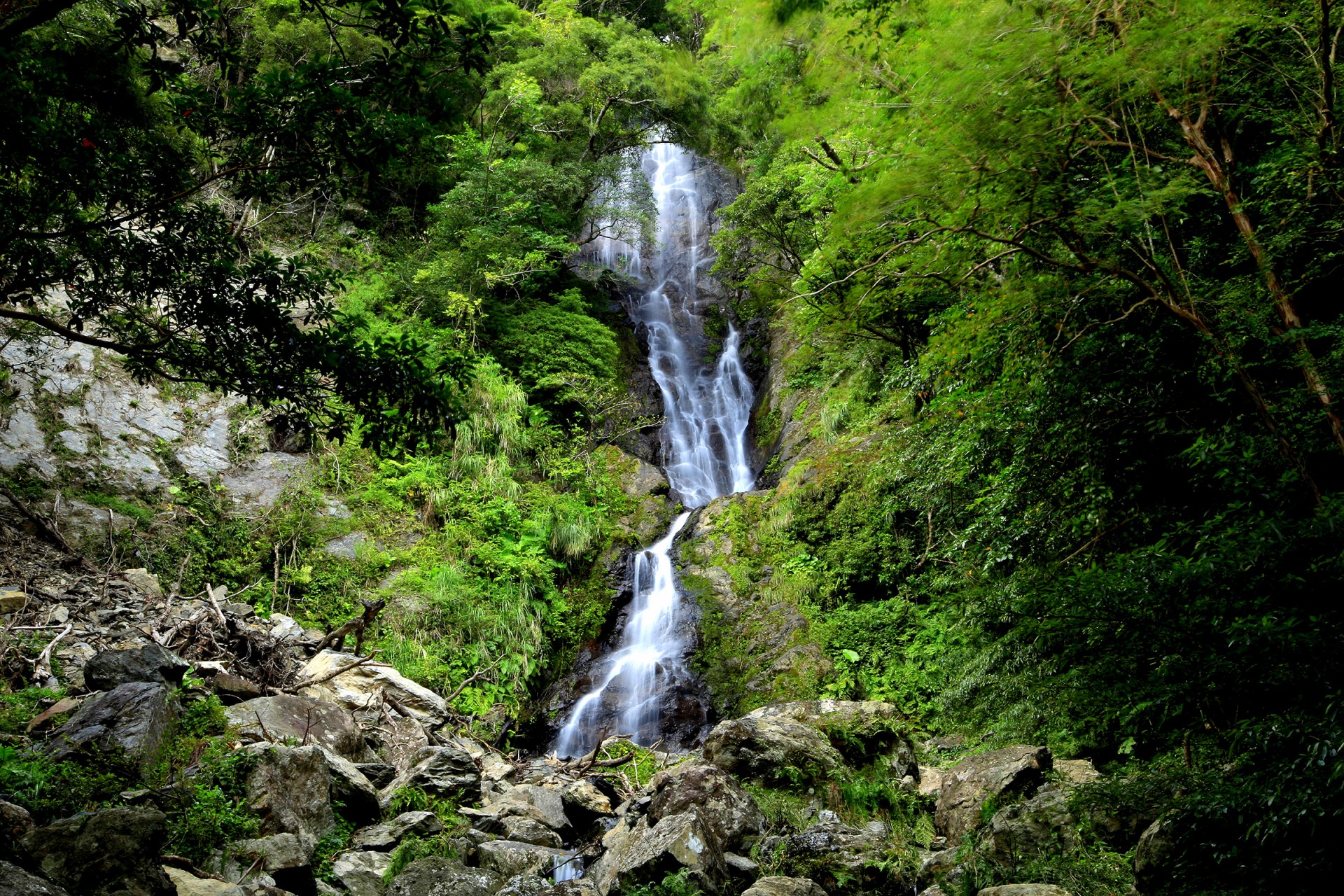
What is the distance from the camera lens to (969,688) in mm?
6047

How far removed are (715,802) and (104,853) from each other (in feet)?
13.3

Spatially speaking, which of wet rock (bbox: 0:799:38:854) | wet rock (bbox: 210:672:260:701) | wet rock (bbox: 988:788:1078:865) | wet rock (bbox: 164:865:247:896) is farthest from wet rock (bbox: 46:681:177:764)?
wet rock (bbox: 988:788:1078:865)

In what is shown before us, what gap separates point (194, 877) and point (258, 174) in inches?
162

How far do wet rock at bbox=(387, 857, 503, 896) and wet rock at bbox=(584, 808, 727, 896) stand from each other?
0.91 metres

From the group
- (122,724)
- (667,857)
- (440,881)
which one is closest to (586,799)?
(667,857)

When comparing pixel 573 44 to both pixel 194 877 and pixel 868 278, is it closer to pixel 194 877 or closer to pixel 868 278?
pixel 868 278

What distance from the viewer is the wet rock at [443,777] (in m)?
6.31

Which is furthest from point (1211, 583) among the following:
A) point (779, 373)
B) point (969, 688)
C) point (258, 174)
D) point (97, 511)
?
point (779, 373)

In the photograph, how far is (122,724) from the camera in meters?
4.74

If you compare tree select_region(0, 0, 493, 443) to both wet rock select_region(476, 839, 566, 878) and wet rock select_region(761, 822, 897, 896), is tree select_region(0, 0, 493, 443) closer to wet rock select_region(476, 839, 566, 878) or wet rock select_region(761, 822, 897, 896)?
wet rock select_region(476, 839, 566, 878)

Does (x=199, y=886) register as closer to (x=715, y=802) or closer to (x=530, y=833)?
(x=530, y=833)

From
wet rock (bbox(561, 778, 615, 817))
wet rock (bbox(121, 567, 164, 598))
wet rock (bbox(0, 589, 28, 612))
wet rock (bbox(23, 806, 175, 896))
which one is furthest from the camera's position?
wet rock (bbox(121, 567, 164, 598))

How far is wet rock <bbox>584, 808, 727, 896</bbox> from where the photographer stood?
4.92m

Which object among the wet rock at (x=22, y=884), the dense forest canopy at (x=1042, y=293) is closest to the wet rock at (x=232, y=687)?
the dense forest canopy at (x=1042, y=293)
